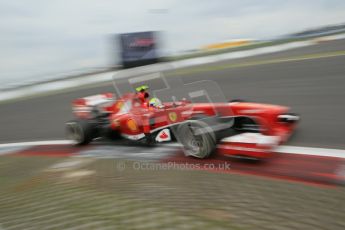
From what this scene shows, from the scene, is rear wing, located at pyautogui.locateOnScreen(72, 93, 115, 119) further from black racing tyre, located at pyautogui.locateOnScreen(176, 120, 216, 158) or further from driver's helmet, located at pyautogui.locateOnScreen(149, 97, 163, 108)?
black racing tyre, located at pyautogui.locateOnScreen(176, 120, 216, 158)

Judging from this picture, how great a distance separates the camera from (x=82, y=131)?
22.1ft

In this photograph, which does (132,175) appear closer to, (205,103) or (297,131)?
(205,103)

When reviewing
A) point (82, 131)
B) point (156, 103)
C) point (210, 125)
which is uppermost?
point (156, 103)

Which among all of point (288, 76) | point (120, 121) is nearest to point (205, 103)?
point (120, 121)

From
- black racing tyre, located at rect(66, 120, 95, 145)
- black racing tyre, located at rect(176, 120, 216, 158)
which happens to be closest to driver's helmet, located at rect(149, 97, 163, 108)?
black racing tyre, located at rect(176, 120, 216, 158)

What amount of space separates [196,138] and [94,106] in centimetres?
295

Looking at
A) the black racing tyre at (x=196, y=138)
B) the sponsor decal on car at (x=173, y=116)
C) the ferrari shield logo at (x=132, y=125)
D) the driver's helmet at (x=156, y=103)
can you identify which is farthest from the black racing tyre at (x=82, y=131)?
the black racing tyre at (x=196, y=138)

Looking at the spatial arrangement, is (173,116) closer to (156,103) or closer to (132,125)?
(156,103)

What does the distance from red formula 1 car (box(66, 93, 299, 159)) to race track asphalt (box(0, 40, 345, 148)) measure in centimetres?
63

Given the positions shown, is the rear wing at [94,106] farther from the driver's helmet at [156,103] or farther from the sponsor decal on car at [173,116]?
the sponsor decal on car at [173,116]

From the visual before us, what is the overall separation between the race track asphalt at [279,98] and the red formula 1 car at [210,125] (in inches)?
24.7

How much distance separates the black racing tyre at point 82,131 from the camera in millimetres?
6758

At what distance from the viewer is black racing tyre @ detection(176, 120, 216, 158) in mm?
4734

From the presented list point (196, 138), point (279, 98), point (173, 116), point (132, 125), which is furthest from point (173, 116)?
point (279, 98)
